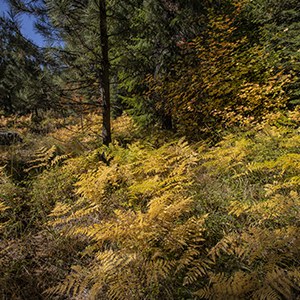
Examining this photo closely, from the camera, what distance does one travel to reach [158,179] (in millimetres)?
3383

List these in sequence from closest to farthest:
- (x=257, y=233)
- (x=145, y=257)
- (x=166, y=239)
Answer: (x=257, y=233) → (x=145, y=257) → (x=166, y=239)

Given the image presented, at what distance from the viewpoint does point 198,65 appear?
675 centimetres

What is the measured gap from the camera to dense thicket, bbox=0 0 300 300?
6.39ft

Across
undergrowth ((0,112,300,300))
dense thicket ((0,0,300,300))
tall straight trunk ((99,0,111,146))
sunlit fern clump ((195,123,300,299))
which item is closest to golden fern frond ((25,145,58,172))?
dense thicket ((0,0,300,300))

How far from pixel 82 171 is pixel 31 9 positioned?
355 centimetres

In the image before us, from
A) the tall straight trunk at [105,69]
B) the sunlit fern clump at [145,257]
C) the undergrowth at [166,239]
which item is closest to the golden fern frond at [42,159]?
the undergrowth at [166,239]

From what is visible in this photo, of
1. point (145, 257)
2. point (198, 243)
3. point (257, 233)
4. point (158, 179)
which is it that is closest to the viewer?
point (257, 233)

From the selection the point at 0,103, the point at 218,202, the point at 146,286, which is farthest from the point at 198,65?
the point at 0,103

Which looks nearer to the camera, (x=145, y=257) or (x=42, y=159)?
(x=145, y=257)

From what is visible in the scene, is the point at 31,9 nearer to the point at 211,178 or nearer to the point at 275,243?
the point at 211,178

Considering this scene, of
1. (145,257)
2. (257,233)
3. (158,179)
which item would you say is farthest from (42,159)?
(257,233)

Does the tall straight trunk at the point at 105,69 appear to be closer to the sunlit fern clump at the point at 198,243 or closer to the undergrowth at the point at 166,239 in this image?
the undergrowth at the point at 166,239

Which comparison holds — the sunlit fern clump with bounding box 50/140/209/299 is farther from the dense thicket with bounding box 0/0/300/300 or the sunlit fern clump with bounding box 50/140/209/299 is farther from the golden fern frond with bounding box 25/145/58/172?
the golden fern frond with bounding box 25/145/58/172

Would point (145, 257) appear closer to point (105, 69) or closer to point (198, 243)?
point (198, 243)
